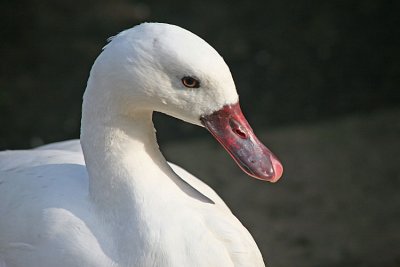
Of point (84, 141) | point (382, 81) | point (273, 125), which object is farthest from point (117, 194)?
point (382, 81)

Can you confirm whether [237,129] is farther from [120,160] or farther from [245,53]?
[245,53]

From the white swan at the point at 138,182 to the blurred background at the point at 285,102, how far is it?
166 cm

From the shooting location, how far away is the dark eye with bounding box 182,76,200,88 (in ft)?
8.20

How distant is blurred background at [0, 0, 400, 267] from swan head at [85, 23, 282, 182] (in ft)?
5.95

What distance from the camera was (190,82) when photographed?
8.25 ft

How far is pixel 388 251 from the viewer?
4266mm

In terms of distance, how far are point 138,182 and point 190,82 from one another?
1.39ft

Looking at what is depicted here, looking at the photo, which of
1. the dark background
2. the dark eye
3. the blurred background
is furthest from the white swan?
the dark background

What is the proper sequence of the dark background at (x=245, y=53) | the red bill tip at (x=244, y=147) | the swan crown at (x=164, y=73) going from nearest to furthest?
1. the swan crown at (x=164, y=73)
2. the red bill tip at (x=244, y=147)
3. the dark background at (x=245, y=53)

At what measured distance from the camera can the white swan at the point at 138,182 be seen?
2512mm

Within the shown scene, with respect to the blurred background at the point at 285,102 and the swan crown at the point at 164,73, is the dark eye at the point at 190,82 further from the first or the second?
the blurred background at the point at 285,102

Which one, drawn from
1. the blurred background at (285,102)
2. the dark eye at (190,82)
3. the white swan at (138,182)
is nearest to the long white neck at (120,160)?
the white swan at (138,182)

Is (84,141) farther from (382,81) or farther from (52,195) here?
(382,81)

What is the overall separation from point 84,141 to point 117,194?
205 millimetres
